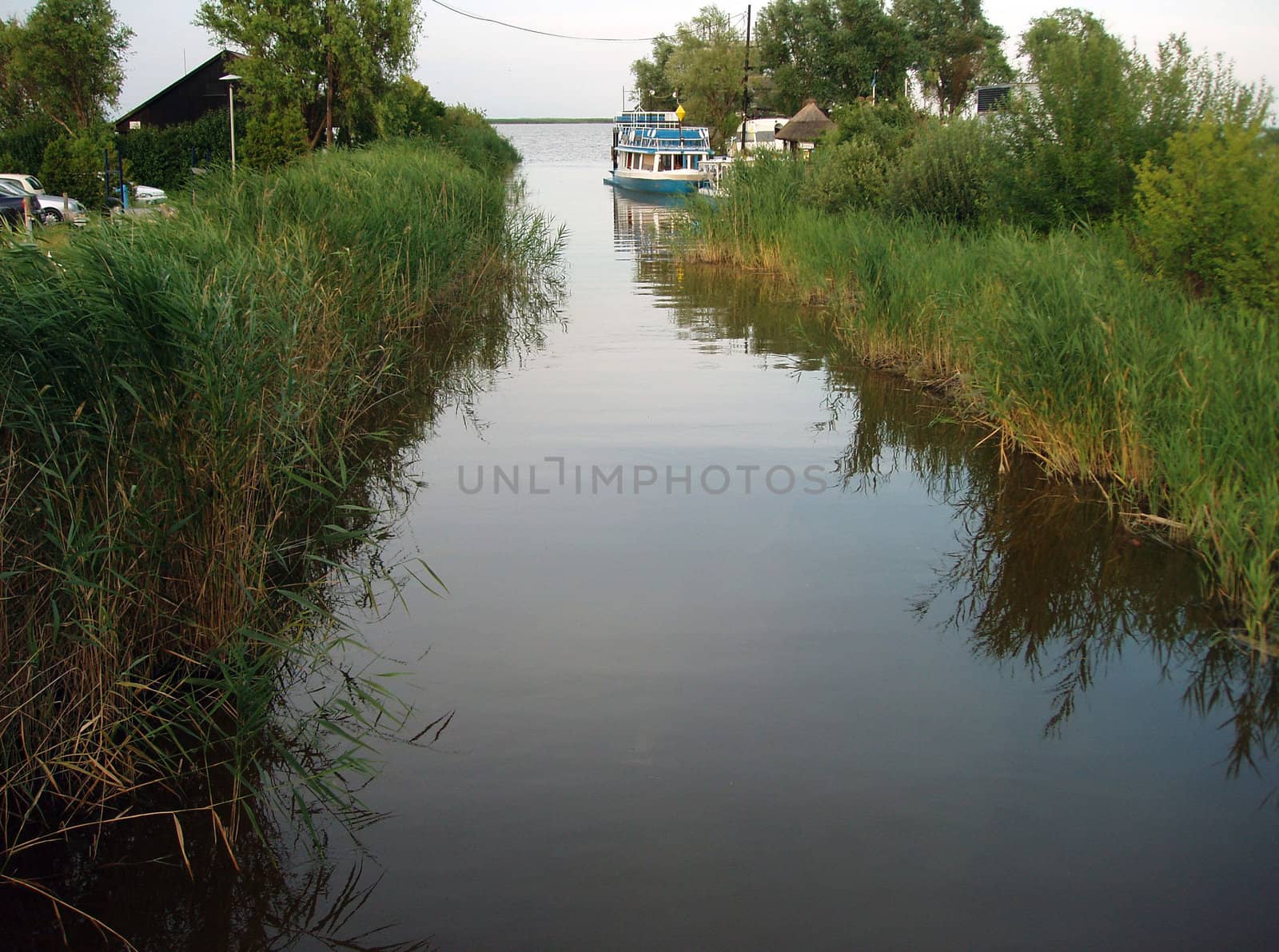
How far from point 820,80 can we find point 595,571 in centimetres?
5529

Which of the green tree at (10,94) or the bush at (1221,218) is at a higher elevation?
the green tree at (10,94)

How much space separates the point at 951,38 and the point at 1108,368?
204ft

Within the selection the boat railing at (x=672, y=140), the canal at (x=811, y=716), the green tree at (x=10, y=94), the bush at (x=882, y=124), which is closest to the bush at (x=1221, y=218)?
the canal at (x=811, y=716)

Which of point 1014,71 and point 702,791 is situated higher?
point 1014,71

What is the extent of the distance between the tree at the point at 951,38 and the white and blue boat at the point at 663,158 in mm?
21134

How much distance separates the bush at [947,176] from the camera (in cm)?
1542

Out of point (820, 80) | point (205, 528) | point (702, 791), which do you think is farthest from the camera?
point (820, 80)

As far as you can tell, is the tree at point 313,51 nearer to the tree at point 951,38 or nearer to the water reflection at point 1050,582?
the water reflection at point 1050,582

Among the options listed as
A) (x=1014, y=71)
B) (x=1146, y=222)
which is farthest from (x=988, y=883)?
(x=1014, y=71)

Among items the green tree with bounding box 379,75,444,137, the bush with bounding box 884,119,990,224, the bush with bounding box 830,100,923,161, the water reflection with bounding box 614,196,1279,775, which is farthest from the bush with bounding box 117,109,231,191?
the water reflection with bounding box 614,196,1279,775

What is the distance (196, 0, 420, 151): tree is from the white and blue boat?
11233mm

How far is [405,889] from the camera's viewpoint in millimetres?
3809

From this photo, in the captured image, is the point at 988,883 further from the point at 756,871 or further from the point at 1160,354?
the point at 1160,354

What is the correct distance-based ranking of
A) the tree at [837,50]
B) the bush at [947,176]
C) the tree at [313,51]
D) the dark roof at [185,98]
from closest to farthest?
the bush at [947,176], the tree at [313,51], the dark roof at [185,98], the tree at [837,50]
